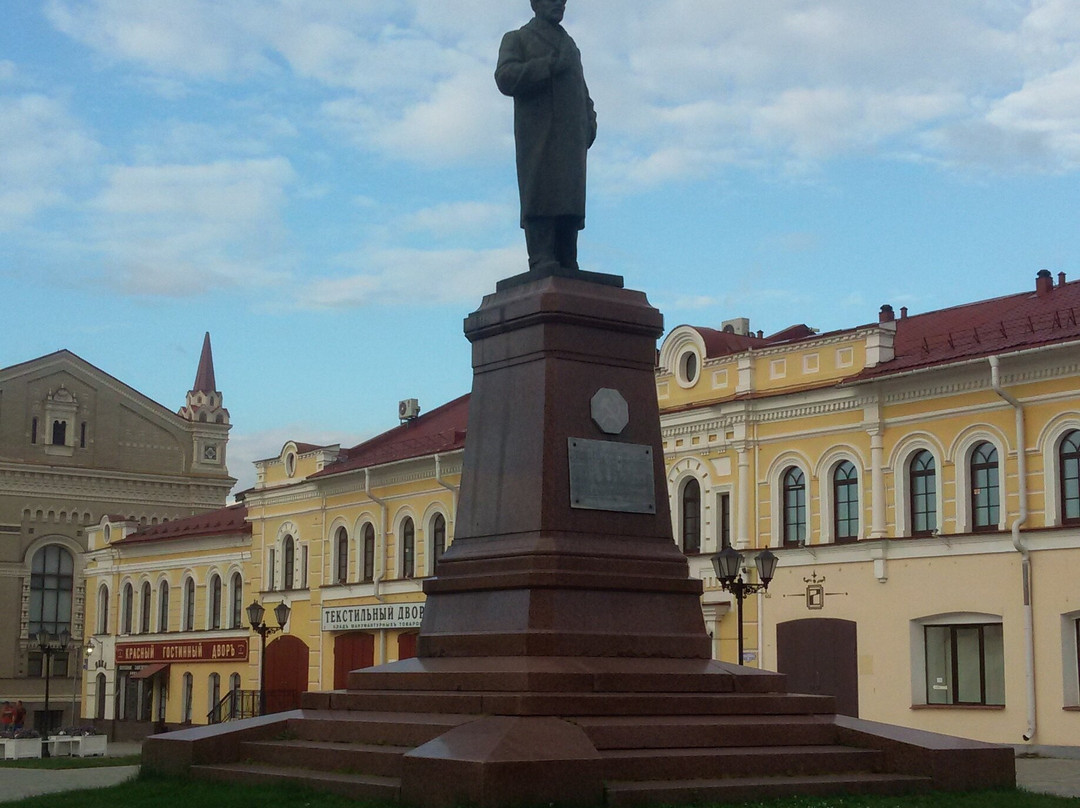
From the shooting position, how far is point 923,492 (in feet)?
91.1

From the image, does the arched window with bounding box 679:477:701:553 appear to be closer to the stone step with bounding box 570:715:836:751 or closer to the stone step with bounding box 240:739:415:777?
the stone step with bounding box 570:715:836:751

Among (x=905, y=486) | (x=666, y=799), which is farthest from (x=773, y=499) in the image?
(x=666, y=799)

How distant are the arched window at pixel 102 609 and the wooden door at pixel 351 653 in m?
14.4

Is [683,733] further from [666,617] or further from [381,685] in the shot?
[381,685]

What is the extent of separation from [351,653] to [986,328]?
20.1m

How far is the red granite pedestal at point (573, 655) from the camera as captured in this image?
10594 mm

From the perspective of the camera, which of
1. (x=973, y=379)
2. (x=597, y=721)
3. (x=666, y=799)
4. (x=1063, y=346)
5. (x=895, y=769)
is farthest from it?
(x=973, y=379)

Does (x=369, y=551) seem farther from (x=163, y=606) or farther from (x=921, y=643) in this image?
(x=921, y=643)

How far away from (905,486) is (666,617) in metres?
16.8

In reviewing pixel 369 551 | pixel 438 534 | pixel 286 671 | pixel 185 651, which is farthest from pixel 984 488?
pixel 185 651

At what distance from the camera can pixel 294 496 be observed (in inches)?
1745

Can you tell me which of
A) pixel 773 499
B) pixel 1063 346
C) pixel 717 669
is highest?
pixel 1063 346

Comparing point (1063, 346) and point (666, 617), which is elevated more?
point (1063, 346)


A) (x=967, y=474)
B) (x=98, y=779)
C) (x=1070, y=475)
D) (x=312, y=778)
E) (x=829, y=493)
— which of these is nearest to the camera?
(x=312, y=778)
